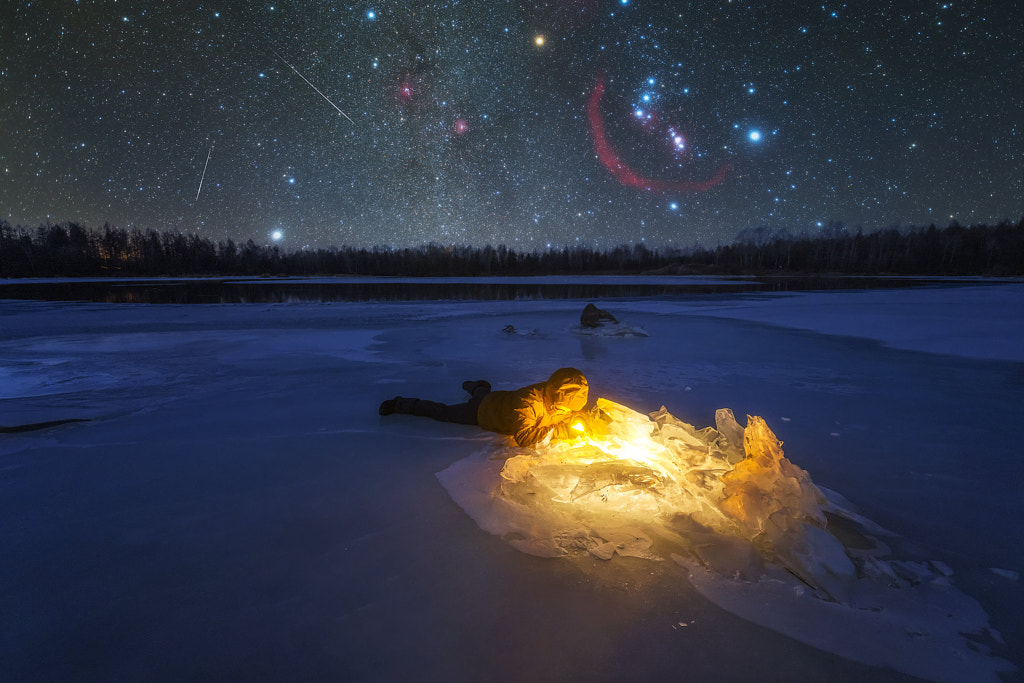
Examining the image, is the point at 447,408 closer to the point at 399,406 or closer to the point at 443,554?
the point at 399,406

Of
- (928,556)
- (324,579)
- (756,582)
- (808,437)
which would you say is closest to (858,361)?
(808,437)

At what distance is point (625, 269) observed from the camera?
94.3 m

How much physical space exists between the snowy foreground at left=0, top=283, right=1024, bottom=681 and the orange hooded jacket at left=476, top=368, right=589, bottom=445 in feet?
1.03

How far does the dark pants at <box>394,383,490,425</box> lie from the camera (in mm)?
4254

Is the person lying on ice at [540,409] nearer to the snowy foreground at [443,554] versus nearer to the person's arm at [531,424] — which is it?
the person's arm at [531,424]

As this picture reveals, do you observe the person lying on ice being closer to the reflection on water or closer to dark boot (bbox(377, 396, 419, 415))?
dark boot (bbox(377, 396, 419, 415))

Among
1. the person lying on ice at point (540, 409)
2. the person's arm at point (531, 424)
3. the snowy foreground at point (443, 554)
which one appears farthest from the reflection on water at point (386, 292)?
the person's arm at point (531, 424)

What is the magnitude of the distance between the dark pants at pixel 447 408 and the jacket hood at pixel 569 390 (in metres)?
1.07

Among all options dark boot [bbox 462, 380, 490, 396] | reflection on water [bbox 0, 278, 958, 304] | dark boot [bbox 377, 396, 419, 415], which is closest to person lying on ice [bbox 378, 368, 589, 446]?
dark boot [bbox 462, 380, 490, 396]

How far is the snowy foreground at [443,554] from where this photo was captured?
66.1 inches

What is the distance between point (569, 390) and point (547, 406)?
0.78 feet

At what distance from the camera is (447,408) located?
4414 mm

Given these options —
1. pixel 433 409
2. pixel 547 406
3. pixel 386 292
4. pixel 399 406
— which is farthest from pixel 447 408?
pixel 386 292

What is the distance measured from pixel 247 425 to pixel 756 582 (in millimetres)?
4289
